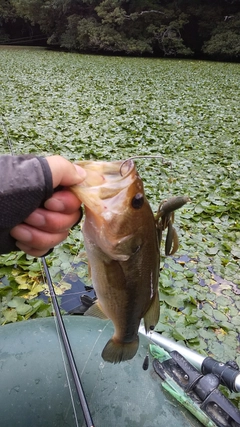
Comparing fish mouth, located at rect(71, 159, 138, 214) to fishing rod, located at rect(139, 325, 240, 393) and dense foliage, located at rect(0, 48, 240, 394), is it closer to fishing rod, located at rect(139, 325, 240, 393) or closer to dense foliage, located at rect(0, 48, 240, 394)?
dense foliage, located at rect(0, 48, 240, 394)

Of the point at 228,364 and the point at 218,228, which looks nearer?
the point at 228,364

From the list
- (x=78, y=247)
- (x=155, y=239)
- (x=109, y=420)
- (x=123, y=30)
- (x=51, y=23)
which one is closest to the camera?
(x=155, y=239)

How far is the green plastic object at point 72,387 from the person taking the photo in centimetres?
163

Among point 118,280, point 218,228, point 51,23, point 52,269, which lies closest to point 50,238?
point 118,280

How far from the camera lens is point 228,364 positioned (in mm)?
1845

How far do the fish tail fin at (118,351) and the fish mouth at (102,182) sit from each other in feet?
1.62

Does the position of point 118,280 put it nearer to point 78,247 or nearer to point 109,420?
point 109,420

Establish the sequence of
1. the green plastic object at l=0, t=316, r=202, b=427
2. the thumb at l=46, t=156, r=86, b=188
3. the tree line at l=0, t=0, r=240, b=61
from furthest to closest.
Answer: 1. the tree line at l=0, t=0, r=240, b=61
2. the green plastic object at l=0, t=316, r=202, b=427
3. the thumb at l=46, t=156, r=86, b=188

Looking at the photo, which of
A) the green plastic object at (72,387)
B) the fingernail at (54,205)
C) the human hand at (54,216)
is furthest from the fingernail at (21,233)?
the green plastic object at (72,387)

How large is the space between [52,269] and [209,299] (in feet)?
4.13

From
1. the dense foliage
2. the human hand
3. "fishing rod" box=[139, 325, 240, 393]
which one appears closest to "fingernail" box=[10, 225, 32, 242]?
the human hand

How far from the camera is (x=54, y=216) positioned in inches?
44.5

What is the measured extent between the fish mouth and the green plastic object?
966 mm

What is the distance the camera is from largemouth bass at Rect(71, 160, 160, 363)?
108cm
